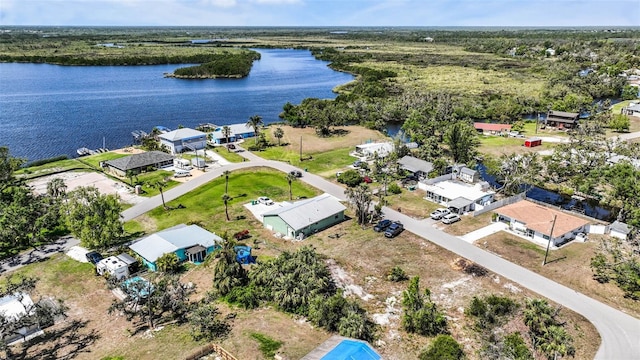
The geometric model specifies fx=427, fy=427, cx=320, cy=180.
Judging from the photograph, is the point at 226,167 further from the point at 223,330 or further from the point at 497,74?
the point at 497,74

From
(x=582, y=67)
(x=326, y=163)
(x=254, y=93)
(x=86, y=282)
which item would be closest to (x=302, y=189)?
(x=326, y=163)

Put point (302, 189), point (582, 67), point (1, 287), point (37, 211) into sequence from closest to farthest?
1. point (1, 287)
2. point (37, 211)
3. point (302, 189)
4. point (582, 67)

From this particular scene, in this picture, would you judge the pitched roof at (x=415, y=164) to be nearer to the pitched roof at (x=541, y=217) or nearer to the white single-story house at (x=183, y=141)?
the pitched roof at (x=541, y=217)

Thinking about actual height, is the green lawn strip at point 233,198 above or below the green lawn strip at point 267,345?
below

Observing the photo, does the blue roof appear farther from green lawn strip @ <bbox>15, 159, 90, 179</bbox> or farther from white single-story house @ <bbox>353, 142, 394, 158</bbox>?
green lawn strip @ <bbox>15, 159, 90, 179</bbox>

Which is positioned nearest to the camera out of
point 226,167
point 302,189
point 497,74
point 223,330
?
point 223,330

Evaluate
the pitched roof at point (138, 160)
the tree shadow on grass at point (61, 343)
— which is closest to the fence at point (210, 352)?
the tree shadow on grass at point (61, 343)

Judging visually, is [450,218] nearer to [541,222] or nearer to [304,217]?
[541,222]
